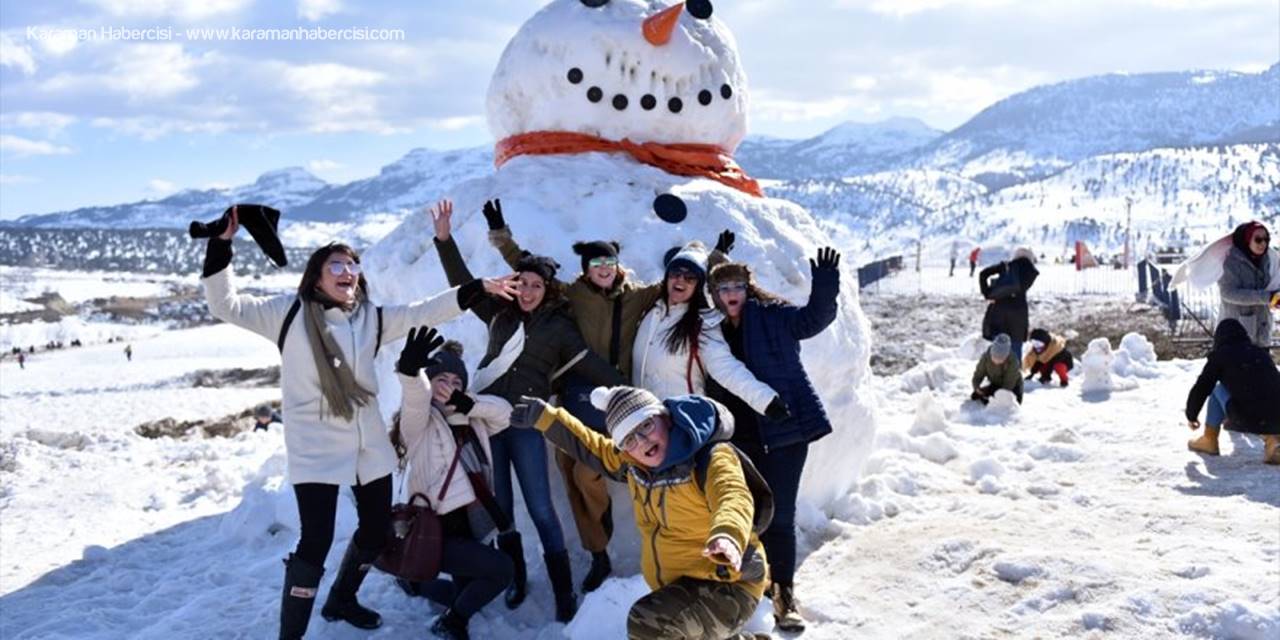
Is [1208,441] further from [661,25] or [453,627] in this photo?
[453,627]

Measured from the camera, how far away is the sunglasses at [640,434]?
2.97 metres

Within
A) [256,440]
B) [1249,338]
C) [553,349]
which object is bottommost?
[256,440]

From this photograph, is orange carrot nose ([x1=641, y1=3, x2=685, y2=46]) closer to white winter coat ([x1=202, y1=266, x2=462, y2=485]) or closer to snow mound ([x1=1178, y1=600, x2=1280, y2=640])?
white winter coat ([x1=202, y1=266, x2=462, y2=485])

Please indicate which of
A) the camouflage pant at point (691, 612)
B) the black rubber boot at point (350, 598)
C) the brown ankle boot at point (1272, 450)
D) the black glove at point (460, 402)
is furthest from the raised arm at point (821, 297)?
the brown ankle boot at point (1272, 450)

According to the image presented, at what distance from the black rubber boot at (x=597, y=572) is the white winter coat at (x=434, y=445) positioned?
0.69 m

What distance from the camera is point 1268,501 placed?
5066 millimetres

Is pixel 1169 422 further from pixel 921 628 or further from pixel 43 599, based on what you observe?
pixel 43 599

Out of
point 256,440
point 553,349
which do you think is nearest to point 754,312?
point 553,349

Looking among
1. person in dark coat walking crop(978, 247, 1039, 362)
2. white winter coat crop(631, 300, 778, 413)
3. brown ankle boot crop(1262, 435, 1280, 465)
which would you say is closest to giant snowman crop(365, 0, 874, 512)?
white winter coat crop(631, 300, 778, 413)

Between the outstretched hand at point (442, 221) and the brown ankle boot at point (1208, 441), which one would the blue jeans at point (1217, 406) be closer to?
the brown ankle boot at point (1208, 441)

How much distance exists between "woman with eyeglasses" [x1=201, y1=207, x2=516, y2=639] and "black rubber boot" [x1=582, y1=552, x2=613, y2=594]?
99 cm

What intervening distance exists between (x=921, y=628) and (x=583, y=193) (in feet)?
8.58

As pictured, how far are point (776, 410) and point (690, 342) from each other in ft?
1.47

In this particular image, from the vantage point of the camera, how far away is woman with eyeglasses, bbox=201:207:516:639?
131 inches
